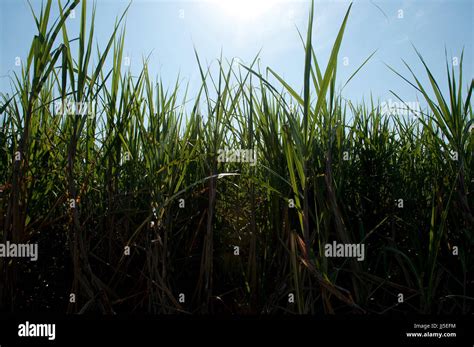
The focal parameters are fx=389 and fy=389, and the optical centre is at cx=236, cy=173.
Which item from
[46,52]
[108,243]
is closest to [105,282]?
[108,243]

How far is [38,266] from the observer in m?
1.14

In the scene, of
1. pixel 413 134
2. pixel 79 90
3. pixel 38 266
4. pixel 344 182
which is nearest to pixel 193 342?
pixel 38 266

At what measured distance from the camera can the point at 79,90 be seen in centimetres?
106

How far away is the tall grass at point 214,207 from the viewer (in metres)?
1.03

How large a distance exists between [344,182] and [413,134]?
1.48 ft

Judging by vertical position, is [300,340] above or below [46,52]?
below

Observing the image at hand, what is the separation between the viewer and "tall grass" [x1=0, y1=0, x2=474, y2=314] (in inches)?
40.5

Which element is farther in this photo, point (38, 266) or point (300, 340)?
point (38, 266)

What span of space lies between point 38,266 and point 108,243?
22cm

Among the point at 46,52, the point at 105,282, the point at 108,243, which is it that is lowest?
the point at 105,282

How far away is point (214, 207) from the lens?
1.14 metres

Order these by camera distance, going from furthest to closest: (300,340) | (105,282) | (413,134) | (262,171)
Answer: (413,134) < (262,171) < (105,282) < (300,340)

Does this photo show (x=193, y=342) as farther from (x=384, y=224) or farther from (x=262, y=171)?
(x=384, y=224)

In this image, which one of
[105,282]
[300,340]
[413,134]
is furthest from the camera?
[413,134]
